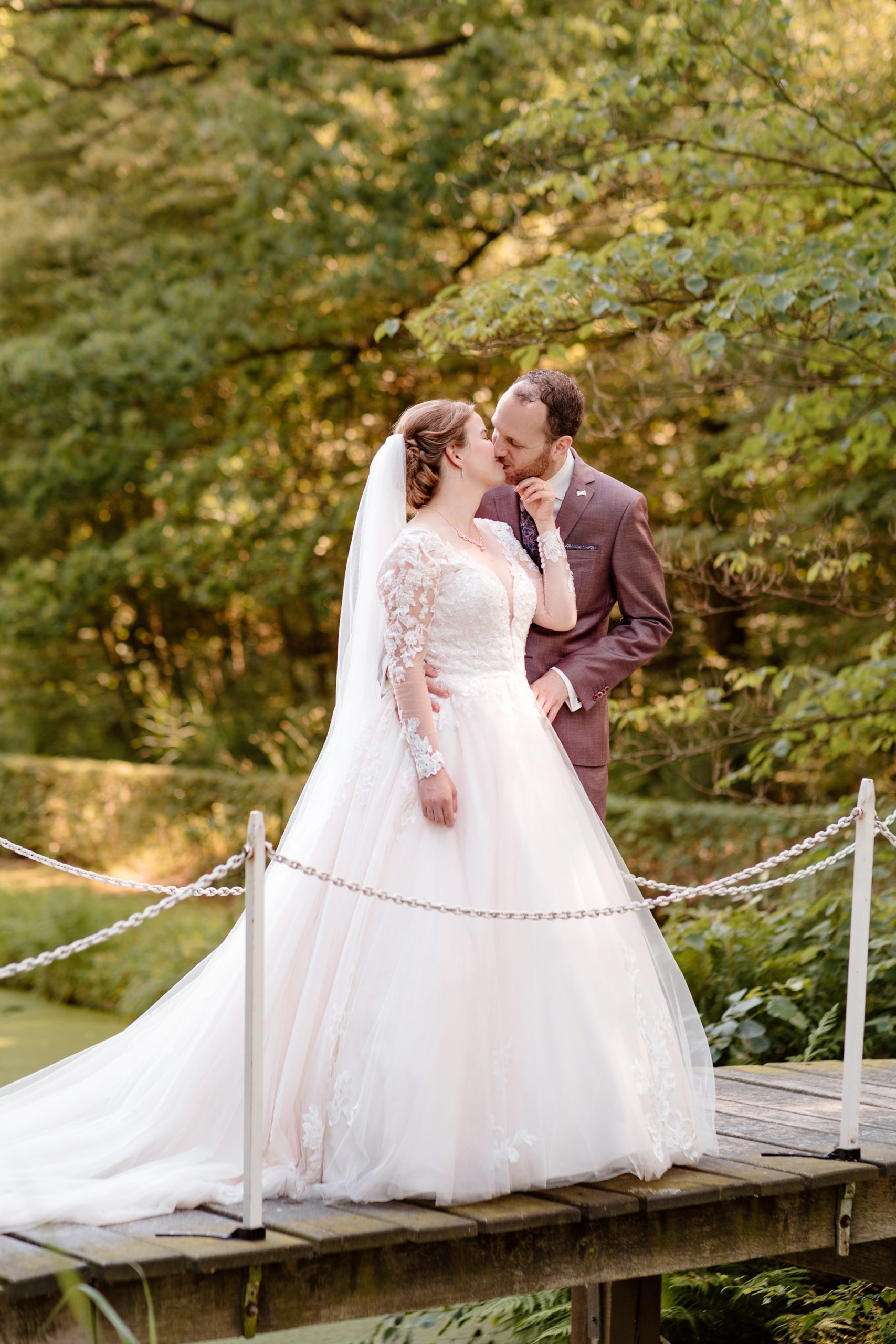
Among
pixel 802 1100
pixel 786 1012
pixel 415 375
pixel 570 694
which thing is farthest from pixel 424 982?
pixel 415 375

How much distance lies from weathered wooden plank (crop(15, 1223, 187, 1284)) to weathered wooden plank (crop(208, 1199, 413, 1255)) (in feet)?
0.77

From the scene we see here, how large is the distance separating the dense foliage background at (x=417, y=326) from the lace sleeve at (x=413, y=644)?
2.40 meters

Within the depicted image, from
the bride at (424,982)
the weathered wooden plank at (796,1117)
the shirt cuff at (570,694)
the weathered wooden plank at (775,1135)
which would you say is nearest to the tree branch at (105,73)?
the shirt cuff at (570,694)

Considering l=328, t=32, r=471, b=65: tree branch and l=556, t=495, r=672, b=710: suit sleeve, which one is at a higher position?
l=328, t=32, r=471, b=65: tree branch

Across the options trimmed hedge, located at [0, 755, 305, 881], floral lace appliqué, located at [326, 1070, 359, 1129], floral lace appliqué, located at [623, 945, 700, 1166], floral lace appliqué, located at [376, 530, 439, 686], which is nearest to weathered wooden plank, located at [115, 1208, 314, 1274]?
floral lace appliqué, located at [326, 1070, 359, 1129]

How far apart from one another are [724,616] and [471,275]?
3.56m

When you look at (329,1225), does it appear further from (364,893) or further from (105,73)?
(105,73)

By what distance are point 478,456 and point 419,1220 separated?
1712mm

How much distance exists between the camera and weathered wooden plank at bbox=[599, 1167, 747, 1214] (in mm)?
3061

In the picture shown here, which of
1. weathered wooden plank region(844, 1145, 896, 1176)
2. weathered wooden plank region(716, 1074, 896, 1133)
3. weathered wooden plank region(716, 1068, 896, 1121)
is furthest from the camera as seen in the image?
weathered wooden plank region(716, 1068, 896, 1121)

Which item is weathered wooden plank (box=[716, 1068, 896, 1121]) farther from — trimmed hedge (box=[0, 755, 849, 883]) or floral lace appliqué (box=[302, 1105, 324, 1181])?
trimmed hedge (box=[0, 755, 849, 883])

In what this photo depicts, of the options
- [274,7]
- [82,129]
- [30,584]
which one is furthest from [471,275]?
[30,584]

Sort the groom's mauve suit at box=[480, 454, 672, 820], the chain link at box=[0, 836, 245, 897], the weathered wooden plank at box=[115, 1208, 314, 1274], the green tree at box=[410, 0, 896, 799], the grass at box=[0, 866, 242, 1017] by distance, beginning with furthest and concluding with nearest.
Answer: the grass at box=[0, 866, 242, 1017] → the green tree at box=[410, 0, 896, 799] → the groom's mauve suit at box=[480, 454, 672, 820] → the chain link at box=[0, 836, 245, 897] → the weathered wooden plank at box=[115, 1208, 314, 1274]

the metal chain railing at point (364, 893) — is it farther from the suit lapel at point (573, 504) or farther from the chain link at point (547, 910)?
the suit lapel at point (573, 504)
